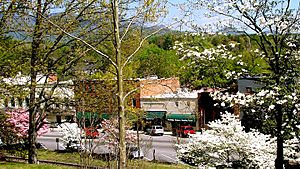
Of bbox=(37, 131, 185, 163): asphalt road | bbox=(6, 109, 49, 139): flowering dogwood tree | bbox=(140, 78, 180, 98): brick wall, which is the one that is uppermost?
bbox=(140, 78, 180, 98): brick wall

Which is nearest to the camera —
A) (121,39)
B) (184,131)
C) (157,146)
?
(121,39)

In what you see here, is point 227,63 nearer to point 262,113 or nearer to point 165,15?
point 262,113

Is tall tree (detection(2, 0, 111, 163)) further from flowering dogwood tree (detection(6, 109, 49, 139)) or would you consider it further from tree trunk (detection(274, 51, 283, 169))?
tree trunk (detection(274, 51, 283, 169))

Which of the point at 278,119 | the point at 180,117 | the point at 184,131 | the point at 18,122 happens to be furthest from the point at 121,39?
the point at 180,117

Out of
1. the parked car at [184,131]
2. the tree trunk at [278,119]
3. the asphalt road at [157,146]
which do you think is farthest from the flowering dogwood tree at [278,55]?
the parked car at [184,131]

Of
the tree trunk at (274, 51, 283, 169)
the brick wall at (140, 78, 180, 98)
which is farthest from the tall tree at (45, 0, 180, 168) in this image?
the tree trunk at (274, 51, 283, 169)

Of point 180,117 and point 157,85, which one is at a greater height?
point 157,85

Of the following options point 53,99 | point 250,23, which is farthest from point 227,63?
point 53,99

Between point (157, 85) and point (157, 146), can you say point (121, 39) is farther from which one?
point (157, 146)

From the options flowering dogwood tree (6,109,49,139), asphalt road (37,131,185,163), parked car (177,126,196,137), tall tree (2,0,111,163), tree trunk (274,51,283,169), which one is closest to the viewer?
tree trunk (274,51,283,169)

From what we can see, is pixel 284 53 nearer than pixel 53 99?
Yes

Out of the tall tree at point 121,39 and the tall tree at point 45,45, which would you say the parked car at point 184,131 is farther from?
the tall tree at point 121,39

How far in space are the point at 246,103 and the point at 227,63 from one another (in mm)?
1542

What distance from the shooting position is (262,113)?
12.5 meters
